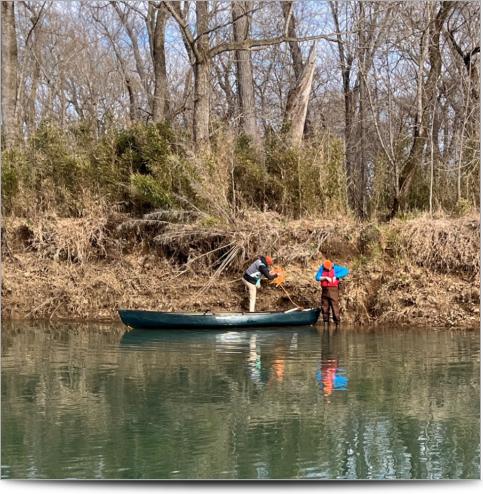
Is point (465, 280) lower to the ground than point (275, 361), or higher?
higher

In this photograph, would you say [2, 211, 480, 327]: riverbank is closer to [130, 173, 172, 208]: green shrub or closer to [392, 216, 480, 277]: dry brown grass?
[392, 216, 480, 277]: dry brown grass

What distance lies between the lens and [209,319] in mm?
16656

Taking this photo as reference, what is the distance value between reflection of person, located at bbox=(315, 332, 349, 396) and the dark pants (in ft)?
11.8

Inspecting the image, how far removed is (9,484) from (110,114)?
1675cm

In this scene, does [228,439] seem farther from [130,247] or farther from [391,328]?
[130,247]

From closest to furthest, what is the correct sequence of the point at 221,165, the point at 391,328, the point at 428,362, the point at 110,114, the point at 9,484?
the point at 9,484 → the point at 428,362 → the point at 391,328 → the point at 221,165 → the point at 110,114

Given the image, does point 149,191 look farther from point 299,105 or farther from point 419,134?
point 419,134

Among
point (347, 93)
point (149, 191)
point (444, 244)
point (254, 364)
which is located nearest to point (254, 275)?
point (149, 191)

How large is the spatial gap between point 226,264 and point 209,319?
2886 mm

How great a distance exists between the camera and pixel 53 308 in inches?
774

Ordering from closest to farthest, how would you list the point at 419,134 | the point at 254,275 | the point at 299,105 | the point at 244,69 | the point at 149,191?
the point at 254,275 → the point at 149,191 → the point at 419,134 → the point at 299,105 → the point at 244,69

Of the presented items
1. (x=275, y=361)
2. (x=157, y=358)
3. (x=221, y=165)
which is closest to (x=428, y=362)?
(x=275, y=361)

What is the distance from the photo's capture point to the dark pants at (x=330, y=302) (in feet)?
57.1

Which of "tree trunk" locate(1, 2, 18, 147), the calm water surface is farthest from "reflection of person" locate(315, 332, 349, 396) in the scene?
"tree trunk" locate(1, 2, 18, 147)
